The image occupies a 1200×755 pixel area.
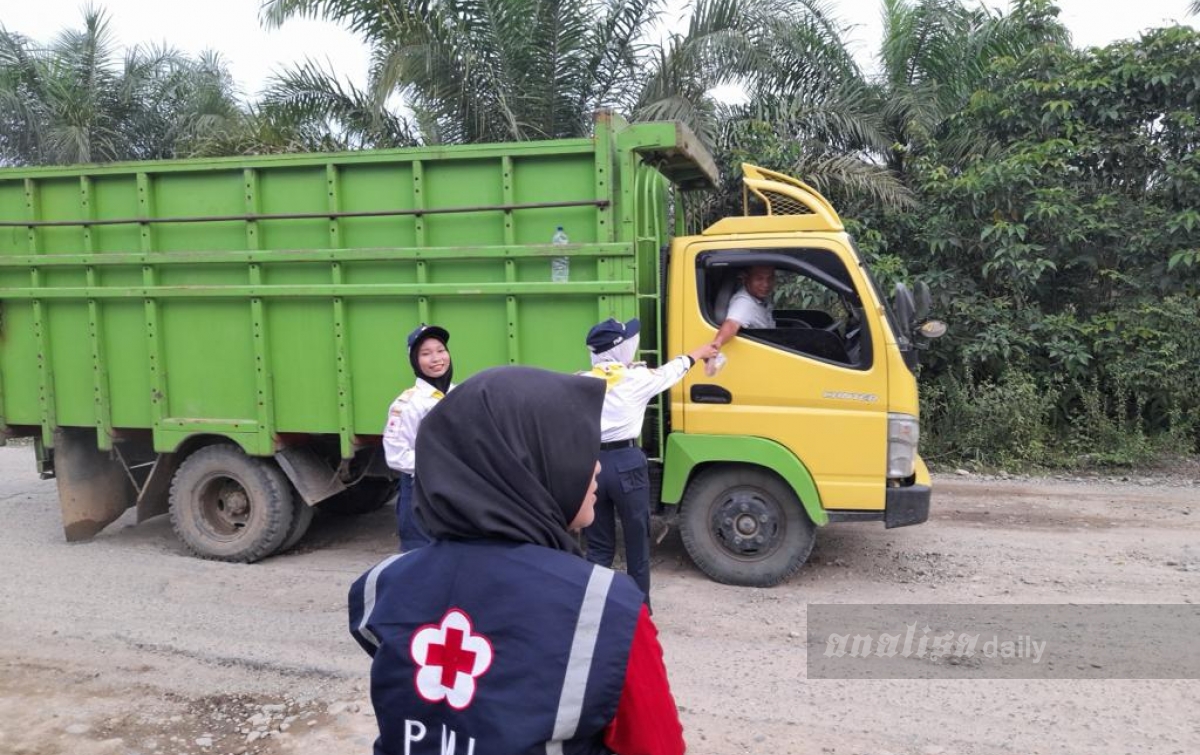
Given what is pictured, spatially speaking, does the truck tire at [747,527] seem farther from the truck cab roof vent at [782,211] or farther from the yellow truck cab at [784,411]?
the truck cab roof vent at [782,211]

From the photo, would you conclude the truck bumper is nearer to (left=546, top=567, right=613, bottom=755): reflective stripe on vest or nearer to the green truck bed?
the green truck bed

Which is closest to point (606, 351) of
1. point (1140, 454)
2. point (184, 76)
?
point (1140, 454)

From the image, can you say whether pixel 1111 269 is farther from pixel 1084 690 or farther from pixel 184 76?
pixel 184 76

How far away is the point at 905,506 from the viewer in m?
5.18

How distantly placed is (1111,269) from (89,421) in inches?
380

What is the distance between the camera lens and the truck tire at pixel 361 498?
7.16m

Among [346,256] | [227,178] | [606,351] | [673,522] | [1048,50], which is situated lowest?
[673,522]

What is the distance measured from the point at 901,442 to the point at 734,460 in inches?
37.6

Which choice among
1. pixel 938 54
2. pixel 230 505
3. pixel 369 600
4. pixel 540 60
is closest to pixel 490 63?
pixel 540 60

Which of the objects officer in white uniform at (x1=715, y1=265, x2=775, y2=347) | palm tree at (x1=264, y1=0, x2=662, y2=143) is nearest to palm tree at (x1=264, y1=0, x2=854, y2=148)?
palm tree at (x1=264, y1=0, x2=662, y2=143)

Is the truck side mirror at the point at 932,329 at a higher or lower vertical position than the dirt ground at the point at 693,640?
higher

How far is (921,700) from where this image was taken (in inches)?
153

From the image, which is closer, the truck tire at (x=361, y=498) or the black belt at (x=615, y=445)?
the black belt at (x=615, y=445)

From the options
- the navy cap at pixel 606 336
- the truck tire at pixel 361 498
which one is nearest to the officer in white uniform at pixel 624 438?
the navy cap at pixel 606 336
